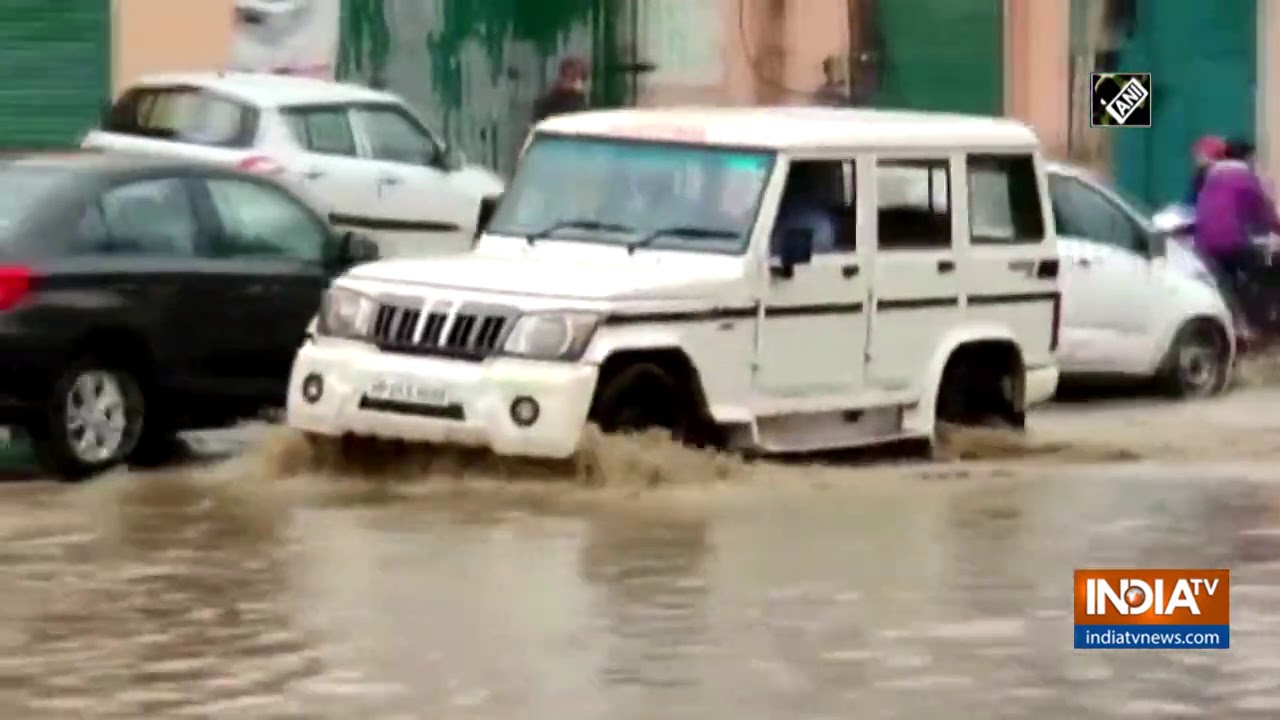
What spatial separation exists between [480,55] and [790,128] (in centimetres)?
1329

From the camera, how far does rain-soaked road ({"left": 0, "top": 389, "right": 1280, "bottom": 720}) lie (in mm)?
10883

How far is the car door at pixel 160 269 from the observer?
16656 millimetres

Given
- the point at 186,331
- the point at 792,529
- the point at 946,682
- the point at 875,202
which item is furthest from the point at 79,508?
the point at 946,682

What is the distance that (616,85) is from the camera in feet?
99.5

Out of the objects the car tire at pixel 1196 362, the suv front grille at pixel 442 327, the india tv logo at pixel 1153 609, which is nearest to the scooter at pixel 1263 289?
the car tire at pixel 1196 362

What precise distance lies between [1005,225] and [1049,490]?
1863 mm

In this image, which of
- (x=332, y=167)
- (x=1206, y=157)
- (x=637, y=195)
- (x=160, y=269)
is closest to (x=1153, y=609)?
(x=637, y=195)

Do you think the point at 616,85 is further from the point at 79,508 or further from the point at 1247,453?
the point at 79,508

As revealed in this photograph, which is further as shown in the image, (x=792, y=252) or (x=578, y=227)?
(x=578, y=227)

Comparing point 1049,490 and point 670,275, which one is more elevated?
point 670,275

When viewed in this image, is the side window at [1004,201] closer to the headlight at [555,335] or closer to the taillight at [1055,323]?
the taillight at [1055,323]

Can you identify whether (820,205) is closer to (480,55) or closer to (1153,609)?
(1153,609)

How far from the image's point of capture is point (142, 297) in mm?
16766

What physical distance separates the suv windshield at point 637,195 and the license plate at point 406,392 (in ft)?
4.77
